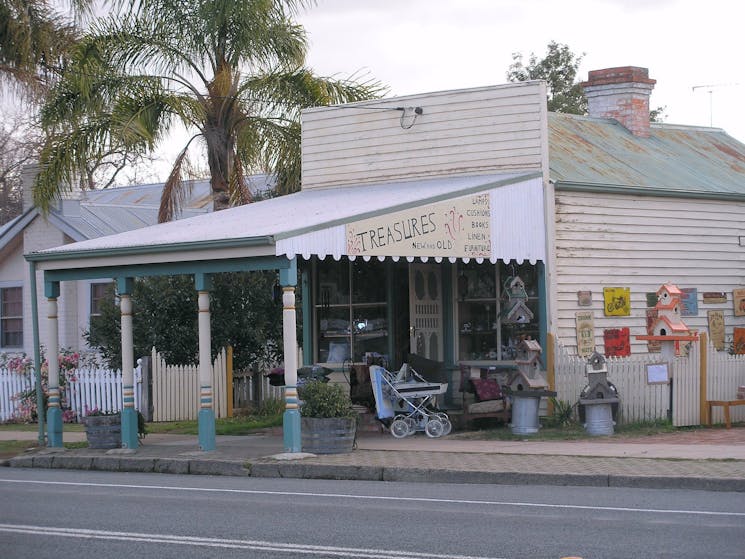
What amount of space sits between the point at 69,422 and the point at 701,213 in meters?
12.4

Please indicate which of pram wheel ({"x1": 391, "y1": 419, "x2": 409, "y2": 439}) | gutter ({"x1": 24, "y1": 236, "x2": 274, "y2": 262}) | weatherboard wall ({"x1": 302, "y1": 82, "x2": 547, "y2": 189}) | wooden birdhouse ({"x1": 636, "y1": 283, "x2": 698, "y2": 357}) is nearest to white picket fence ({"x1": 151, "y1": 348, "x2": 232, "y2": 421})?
weatherboard wall ({"x1": 302, "y1": 82, "x2": 547, "y2": 189})

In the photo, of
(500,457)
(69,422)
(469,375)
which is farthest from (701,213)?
(69,422)

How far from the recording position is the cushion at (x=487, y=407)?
18.0m

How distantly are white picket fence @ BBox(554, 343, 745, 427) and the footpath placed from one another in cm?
52

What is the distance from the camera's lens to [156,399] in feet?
76.1

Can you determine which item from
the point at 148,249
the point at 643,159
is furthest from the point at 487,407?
the point at 643,159

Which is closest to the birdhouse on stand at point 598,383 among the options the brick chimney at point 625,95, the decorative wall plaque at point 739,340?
the decorative wall plaque at point 739,340

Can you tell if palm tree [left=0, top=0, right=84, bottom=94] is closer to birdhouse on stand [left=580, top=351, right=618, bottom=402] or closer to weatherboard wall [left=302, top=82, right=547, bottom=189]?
weatherboard wall [left=302, top=82, right=547, bottom=189]

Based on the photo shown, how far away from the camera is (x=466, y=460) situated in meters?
14.6

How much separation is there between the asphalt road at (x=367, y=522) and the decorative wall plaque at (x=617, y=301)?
6.55 m

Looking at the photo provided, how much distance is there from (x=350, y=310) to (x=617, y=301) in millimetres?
4455

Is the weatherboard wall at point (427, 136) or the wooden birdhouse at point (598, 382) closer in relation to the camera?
the wooden birdhouse at point (598, 382)

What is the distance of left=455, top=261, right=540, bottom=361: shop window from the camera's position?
19.0 m

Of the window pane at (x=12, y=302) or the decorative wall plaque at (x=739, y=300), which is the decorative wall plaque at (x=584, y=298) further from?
the window pane at (x=12, y=302)
